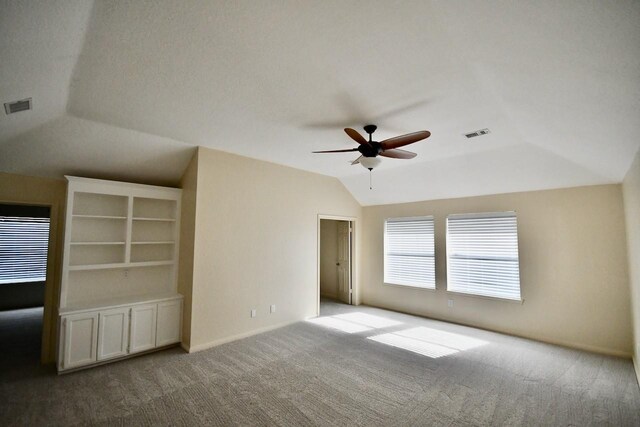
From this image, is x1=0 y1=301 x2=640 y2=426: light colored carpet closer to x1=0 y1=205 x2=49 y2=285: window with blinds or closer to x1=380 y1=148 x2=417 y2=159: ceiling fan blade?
x1=380 y1=148 x2=417 y2=159: ceiling fan blade

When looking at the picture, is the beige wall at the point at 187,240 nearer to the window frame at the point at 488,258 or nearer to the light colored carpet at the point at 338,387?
the light colored carpet at the point at 338,387

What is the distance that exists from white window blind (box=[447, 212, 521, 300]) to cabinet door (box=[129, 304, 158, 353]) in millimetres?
5155

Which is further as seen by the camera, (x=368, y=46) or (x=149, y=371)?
(x=149, y=371)

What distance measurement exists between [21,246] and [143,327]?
5805mm

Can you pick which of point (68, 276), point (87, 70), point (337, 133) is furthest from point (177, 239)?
point (337, 133)

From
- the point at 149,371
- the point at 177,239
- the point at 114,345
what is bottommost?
the point at 149,371

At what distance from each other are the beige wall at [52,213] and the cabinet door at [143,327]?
1.04 m

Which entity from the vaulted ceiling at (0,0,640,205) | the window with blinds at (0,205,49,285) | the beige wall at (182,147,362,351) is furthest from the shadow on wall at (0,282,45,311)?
the beige wall at (182,147,362,351)

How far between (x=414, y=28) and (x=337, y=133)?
1827 mm

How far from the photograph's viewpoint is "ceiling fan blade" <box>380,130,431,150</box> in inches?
101

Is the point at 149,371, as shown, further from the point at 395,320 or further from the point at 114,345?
the point at 395,320

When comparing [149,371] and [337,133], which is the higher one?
[337,133]

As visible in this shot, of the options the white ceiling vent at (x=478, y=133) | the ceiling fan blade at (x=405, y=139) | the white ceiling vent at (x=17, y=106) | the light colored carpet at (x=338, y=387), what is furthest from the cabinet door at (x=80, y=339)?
the white ceiling vent at (x=478, y=133)

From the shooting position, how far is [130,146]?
3.70 m
